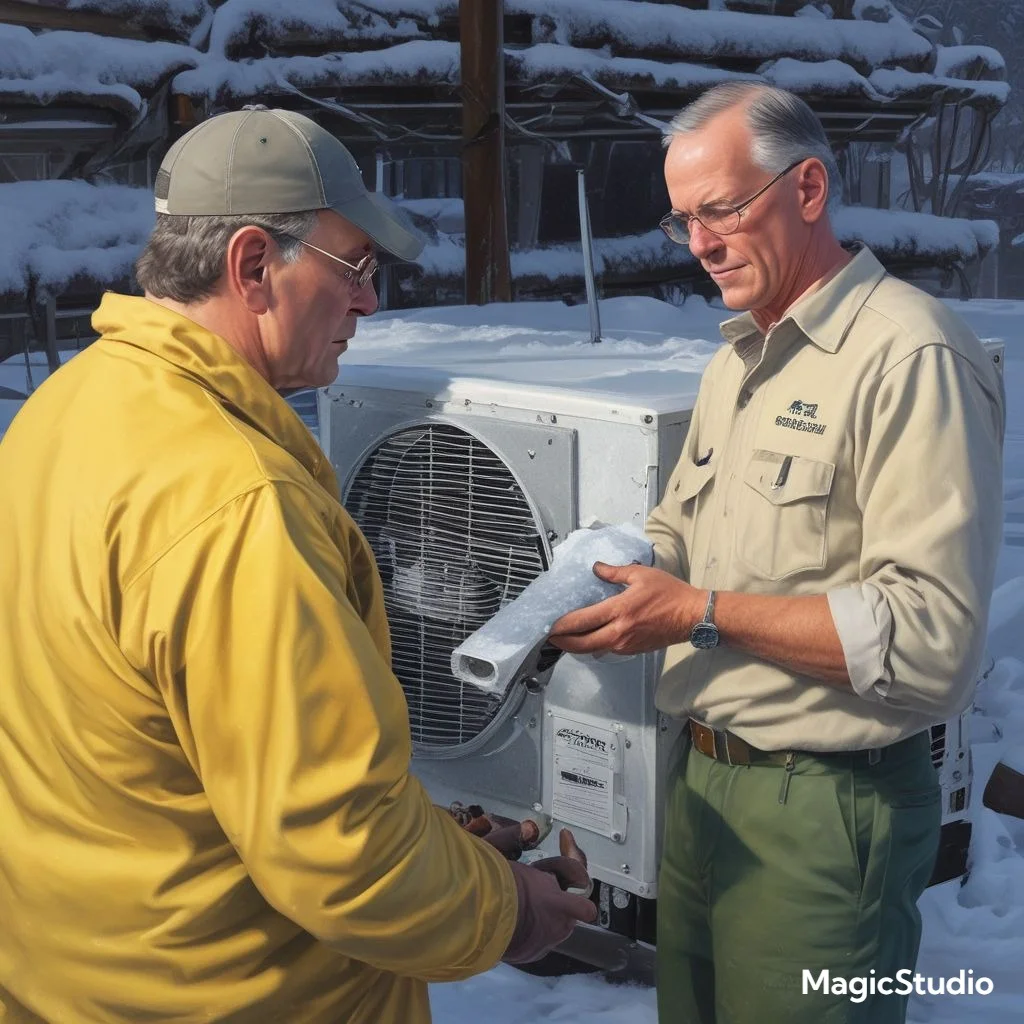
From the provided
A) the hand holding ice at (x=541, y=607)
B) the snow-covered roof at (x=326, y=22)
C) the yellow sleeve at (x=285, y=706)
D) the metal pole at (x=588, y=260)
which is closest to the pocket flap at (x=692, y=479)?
the hand holding ice at (x=541, y=607)

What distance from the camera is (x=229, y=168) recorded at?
4.61ft

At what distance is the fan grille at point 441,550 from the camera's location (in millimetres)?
2596

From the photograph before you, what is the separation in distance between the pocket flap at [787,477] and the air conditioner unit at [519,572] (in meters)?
0.42

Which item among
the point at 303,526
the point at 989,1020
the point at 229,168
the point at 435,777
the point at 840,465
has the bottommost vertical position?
the point at 989,1020

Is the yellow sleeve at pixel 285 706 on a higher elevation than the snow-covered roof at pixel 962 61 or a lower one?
lower

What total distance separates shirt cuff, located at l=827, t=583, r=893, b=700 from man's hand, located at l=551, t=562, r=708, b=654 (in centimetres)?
22

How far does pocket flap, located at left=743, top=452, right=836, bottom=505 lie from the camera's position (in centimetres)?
185

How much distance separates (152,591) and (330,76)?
7603 mm

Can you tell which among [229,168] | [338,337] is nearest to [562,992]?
[338,337]

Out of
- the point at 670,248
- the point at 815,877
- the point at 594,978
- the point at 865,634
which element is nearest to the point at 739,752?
the point at 815,877

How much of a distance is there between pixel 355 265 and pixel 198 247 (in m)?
0.18

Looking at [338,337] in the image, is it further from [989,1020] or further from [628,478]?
[989,1020]

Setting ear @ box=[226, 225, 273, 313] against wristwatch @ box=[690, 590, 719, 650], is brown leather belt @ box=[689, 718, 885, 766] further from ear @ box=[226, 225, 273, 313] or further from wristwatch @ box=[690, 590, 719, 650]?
ear @ box=[226, 225, 273, 313]

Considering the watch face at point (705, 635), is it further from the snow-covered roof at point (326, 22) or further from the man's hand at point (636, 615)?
the snow-covered roof at point (326, 22)
